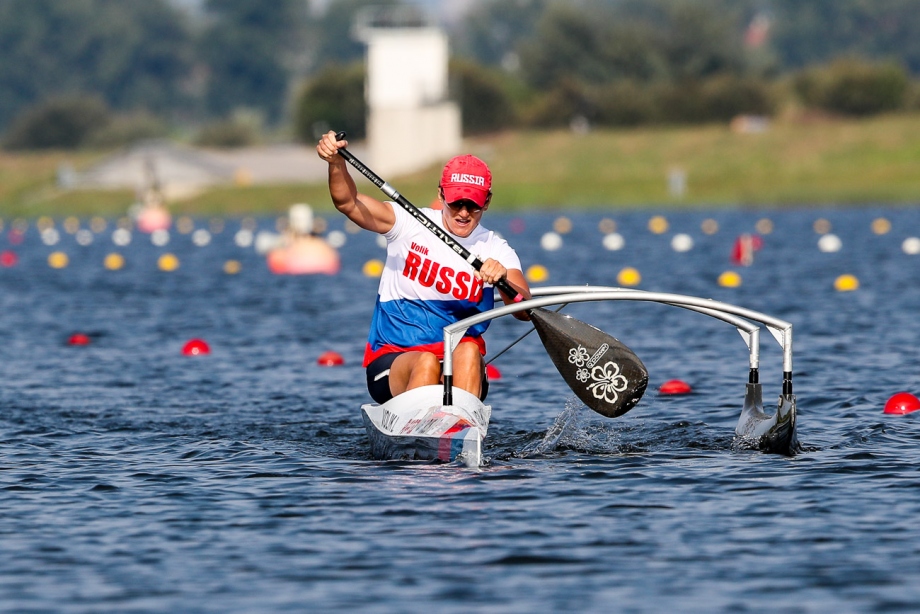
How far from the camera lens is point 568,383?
12.3 metres

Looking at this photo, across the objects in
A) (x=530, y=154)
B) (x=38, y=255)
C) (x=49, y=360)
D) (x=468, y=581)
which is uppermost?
(x=530, y=154)

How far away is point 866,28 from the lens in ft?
552

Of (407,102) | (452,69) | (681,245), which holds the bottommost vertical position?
(681,245)

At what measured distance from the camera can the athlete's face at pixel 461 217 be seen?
11953mm

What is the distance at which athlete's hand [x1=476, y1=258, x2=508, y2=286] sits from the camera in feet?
38.1

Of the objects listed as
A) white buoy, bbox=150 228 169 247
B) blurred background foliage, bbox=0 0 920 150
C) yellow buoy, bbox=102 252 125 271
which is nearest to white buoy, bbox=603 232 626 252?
yellow buoy, bbox=102 252 125 271

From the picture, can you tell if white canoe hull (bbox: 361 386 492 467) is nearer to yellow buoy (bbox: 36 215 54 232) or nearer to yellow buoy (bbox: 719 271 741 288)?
yellow buoy (bbox: 719 271 741 288)

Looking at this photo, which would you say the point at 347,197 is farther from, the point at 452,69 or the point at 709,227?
the point at 452,69

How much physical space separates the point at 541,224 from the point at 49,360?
39.0 metres

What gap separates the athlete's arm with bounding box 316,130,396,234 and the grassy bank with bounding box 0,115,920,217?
51.3 meters

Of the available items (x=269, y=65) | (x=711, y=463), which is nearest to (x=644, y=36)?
(x=269, y=65)

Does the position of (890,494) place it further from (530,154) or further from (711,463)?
(530,154)

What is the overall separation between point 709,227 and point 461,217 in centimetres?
3857

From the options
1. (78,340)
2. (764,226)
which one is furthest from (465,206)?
(764,226)
